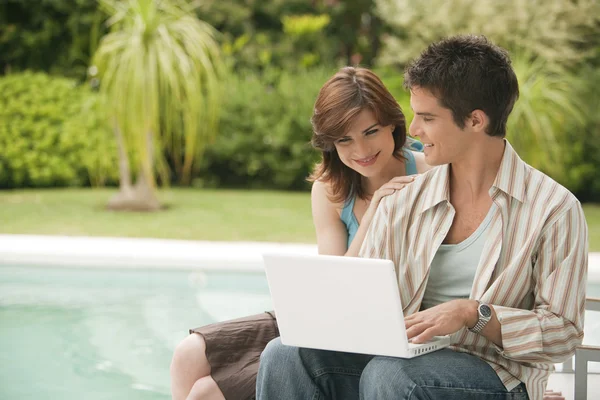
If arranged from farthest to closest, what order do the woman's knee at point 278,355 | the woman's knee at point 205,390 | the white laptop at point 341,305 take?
the woman's knee at point 205,390 → the woman's knee at point 278,355 → the white laptop at point 341,305

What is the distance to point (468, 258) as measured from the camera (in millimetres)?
2182

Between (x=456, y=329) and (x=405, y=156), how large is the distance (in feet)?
3.24

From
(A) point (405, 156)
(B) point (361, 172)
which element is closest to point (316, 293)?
(B) point (361, 172)

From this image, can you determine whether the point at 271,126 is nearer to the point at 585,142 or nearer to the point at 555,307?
the point at 585,142

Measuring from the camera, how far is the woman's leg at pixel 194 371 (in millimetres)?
2586

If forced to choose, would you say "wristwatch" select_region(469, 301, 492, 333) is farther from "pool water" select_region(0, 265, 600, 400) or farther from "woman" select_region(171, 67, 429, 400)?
"pool water" select_region(0, 265, 600, 400)

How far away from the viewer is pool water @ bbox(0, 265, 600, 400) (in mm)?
3969

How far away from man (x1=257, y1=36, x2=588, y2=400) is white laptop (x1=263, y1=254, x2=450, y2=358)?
0.06m

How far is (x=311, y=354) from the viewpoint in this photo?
86.5 inches

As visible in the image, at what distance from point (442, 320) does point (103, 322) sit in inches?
129

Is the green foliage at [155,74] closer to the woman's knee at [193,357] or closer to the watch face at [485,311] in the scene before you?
the woman's knee at [193,357]

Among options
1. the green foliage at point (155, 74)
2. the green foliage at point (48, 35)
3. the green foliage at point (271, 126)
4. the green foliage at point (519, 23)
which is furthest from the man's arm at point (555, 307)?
the green foliage at point (48, 35)

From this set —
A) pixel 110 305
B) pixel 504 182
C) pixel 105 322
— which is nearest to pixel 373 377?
pixel 504 182

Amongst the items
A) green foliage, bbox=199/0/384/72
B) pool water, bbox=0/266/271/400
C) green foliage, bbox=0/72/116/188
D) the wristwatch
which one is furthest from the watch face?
green foliage, bbox=199/0/384/72
